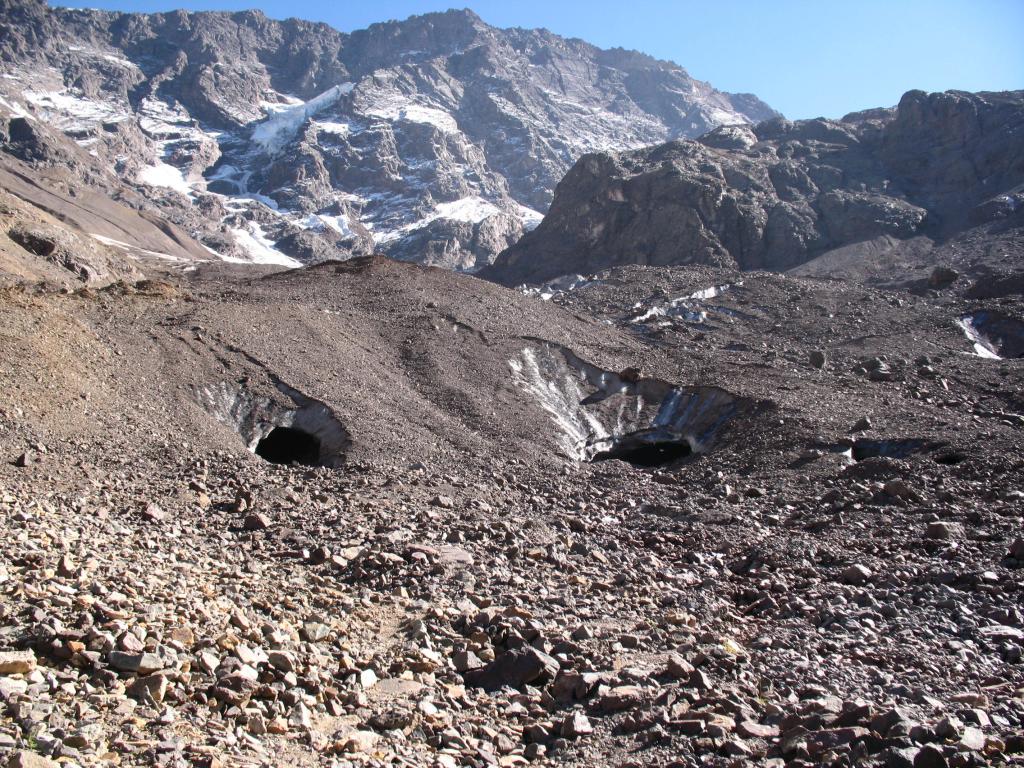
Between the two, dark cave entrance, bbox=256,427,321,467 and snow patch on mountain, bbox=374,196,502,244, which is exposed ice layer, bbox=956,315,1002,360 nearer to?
dark cave entrance, bbox=256,427,321,467

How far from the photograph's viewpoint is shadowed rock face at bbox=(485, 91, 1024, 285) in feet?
266

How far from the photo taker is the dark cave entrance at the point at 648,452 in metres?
24.6

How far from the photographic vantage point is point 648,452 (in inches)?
985

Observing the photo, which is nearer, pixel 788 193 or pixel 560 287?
pixel 560 287

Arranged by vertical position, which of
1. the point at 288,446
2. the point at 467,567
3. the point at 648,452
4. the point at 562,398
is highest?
the point at 562,398

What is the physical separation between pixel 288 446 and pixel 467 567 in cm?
1023

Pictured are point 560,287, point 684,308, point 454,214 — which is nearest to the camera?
point 684,308

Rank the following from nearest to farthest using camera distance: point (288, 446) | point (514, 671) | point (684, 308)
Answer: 1. point (514, 671)
2. point (288, 446)
3. point (684, 308)

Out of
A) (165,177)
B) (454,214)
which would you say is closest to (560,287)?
(454,214)

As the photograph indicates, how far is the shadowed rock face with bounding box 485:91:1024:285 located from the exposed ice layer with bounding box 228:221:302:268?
6196 cm

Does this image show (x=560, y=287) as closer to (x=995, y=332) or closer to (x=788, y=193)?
(x=995, y=332)

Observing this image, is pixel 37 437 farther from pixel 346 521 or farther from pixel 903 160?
pixel 903 160

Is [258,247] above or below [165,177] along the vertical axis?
below

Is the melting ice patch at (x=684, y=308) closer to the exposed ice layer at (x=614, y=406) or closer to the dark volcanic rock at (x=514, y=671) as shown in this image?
the exposed ice layer at (x=614, y=406)
